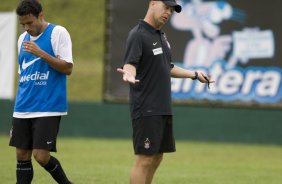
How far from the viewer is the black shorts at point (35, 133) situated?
8195mm

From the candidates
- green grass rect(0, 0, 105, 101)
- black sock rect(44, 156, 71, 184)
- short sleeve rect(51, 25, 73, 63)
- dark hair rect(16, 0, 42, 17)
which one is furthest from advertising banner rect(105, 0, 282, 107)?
dark hair rect(16, 0, 42, 17)

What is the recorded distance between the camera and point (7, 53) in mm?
18484

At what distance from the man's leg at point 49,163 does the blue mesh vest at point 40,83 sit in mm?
463

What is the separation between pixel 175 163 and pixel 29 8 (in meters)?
5.75

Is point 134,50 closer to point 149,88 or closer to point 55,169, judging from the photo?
point 149,88

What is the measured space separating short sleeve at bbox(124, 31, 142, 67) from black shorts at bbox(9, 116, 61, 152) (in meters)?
1.37

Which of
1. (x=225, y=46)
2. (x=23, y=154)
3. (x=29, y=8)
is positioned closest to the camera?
(x=29, y=8)

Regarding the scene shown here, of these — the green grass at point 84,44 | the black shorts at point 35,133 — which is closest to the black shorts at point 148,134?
the black shorts at point 35,133

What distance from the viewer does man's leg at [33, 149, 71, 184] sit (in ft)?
27.0

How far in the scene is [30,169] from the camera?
845 centimetres

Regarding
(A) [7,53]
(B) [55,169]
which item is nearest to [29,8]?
(B) [55,169]

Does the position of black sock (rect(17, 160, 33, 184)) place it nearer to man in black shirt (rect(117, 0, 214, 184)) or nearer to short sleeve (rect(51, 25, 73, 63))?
short sleeve (rect(51, 25, 73, 63))

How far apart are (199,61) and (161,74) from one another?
33.0 feet

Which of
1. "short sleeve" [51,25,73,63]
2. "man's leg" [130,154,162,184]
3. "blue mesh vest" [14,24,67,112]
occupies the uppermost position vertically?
"short sleeve" [51,25,73,63]
